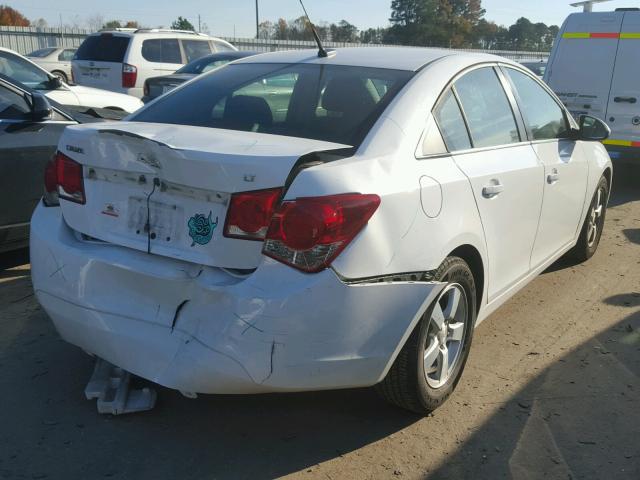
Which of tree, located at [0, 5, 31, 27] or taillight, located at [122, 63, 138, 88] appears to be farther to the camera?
A: tree, located at [0, 5, 31, 27]

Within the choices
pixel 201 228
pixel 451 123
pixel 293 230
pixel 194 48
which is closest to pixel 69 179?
pixel 201 228

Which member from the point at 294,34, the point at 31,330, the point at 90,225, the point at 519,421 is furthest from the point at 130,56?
the point at 294,34

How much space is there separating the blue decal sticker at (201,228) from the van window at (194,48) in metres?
12.4

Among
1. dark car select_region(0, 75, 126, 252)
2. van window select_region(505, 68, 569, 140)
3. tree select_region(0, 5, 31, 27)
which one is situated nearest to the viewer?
van window select_region(505, 68, 569, 140)

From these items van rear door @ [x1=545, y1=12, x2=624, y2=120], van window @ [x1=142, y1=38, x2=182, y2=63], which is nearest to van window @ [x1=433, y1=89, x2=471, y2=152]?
van rear door @ [x1=545, y1=12, x2=624, y2=120]

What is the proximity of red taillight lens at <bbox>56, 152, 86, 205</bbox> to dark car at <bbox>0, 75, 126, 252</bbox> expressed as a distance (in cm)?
198

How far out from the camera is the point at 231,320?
248 centimetres

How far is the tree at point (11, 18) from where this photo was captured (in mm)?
66438

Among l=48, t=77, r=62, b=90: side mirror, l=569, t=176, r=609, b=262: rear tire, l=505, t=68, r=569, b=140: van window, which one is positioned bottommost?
l=569, t=176, r=609, b=262: rear tire

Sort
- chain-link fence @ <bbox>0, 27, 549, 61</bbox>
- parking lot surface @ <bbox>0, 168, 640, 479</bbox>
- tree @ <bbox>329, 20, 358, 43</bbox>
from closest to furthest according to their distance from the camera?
parking lot surface @ <bbox>0, 168, 640, 479</bbox>
chain-link fence @ <bbox>0, 27, 549, 61</bbox>
tree @ <bbox>329, 20, 358, 43</bbox>

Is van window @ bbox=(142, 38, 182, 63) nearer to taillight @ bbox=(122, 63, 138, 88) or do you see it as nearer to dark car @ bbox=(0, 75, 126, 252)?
taillight @ bbox=(122, 63, 138, 88)

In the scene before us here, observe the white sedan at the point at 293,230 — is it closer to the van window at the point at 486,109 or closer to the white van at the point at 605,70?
the van window at the point at 486,109

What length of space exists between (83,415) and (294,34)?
134ft

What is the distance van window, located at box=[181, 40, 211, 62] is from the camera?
14.2m
